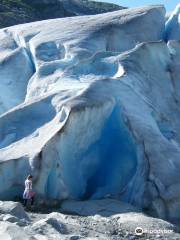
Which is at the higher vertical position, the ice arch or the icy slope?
the icy slope

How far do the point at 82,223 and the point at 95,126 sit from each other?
3.48 m

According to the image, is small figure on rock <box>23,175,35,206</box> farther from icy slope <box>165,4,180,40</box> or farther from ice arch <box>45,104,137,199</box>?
icy slope <box>165,4,180,40</box>

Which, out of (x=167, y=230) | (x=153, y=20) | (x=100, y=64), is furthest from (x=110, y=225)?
(x=153, y=20)

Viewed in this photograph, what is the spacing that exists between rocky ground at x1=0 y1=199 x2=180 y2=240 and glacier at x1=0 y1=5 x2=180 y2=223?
713mm

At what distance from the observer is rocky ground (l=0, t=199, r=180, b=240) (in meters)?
10.7

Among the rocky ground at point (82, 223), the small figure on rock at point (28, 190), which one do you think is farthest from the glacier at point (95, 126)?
the rocky ground at point (82, 223)

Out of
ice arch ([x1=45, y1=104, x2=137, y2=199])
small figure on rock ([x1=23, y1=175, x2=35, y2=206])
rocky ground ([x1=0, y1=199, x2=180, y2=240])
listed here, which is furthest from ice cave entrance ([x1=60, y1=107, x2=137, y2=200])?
small figure on rock ([x1=23, y1=175, x2=35, y2=206])

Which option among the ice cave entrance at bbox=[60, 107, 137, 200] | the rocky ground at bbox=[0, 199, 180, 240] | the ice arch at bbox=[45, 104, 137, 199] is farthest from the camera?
the ice cave entrance at bbox=[60, 107, 137, 200]

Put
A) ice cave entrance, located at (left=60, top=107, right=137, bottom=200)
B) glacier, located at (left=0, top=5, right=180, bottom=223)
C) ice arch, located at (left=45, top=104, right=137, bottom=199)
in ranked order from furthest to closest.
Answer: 1. ice cave entrance, located at (left=60, top=107, right=137, bottom=200)
2. ice arch, located at (left=45, top=104, right=137, bottom=199)
3. glacier, located at (left=0, top=5, right=180, bottom=223)

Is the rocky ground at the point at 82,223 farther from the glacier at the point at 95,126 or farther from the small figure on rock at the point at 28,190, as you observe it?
the glacier at the point at 95,126

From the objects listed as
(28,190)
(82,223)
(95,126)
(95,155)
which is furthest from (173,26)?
(82,223)

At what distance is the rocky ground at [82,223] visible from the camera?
35.2ft

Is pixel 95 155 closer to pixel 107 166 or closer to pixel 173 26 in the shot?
pixel 107 166

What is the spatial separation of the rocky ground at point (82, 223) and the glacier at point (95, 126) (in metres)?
0.71
